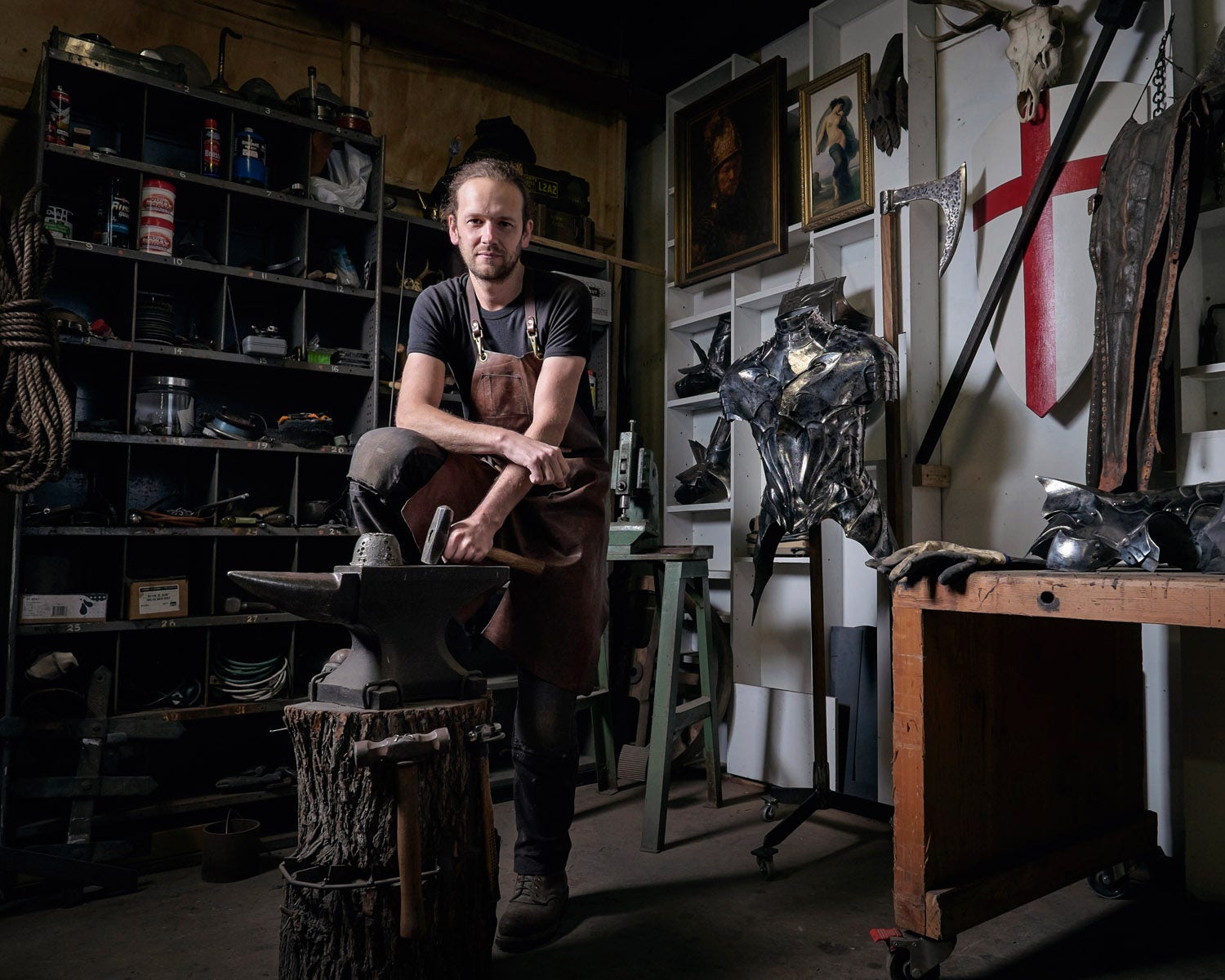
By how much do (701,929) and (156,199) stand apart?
9.31ft

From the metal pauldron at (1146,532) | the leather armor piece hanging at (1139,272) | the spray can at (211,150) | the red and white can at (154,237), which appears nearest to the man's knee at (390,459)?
the metal pauldron at (1146,532)

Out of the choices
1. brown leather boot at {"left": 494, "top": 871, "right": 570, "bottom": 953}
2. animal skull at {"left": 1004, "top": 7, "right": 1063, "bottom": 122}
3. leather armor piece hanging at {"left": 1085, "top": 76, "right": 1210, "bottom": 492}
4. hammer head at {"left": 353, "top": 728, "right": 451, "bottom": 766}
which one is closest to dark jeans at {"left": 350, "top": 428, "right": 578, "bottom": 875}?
brown leather boot at {"left": 494, "top": 871, "right": 570, "bottom": 953}

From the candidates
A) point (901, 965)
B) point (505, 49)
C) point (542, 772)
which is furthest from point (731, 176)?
point (901, 965)

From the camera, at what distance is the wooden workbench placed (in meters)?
1.45

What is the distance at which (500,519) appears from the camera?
183cm

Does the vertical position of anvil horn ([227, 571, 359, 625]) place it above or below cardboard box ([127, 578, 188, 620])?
above

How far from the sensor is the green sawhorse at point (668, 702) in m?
2.68

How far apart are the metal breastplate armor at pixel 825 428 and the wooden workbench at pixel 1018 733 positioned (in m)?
0.68

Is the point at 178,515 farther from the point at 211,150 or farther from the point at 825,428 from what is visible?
the point at 825,428

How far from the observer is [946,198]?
113 inches

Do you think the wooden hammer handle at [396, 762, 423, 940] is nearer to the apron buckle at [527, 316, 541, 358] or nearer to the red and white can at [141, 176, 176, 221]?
the apron buckle at [527, 316, 541, 358]

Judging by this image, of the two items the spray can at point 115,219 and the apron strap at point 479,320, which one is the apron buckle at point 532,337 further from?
the spray can at point 115,219

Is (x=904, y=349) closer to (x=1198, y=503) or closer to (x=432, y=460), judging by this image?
(x=1198, y=503)

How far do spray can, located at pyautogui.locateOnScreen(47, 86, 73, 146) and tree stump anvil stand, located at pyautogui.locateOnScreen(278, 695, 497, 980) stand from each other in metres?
2.27
